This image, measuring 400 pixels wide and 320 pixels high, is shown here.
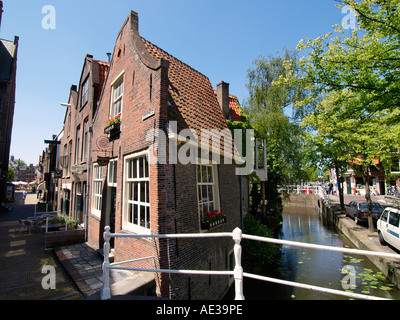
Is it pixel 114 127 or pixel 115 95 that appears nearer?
pixel 114 127

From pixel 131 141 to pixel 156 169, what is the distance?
1.96 metres

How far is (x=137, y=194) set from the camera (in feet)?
22.1

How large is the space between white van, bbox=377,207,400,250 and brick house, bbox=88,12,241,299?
7.08m

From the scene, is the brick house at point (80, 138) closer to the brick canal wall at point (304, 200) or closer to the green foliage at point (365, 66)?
the green foliage at point (365, 66)

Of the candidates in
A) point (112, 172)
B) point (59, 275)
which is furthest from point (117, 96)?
point (59, 275)

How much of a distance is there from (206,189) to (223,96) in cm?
619

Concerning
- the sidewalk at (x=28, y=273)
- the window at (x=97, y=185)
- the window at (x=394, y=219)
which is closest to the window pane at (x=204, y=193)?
the sidewalk at (x=28, y=273)

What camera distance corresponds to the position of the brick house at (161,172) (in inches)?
223

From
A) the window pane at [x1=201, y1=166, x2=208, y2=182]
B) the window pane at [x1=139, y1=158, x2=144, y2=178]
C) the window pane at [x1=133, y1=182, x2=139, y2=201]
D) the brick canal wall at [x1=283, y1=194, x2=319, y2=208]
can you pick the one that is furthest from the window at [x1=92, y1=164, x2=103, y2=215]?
the brick canal wall at [x1=283, y1=194, x2=319, y2=208]

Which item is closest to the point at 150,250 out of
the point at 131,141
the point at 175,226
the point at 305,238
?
the point at 175,226

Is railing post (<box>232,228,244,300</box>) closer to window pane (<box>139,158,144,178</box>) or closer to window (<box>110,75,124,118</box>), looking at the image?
window pane (<box>139,158,144,178</box>)

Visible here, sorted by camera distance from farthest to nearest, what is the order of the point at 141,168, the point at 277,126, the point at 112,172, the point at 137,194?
the point at 277,126, the point at 112,172, the point at 137,194, the point at 141,168

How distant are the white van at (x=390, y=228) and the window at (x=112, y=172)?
12.4 m

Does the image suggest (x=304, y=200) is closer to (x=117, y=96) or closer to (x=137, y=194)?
(x=117, y=96)
